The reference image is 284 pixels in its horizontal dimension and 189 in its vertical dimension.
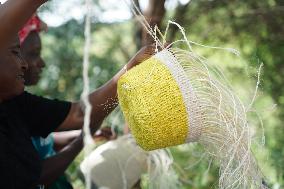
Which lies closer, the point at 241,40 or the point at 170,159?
the point at 170,159

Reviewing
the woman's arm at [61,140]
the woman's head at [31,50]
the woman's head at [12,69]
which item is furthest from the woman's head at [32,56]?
the woman's head at [12,69]

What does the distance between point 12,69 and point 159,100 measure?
391 mm

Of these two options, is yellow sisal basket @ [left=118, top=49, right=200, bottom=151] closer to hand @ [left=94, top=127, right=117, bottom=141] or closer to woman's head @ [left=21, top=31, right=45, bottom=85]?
woman's head @ [left=21, top=31, right=45, bottom=85]

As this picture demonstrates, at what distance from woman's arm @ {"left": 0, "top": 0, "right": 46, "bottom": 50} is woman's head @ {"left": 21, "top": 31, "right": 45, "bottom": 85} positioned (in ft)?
3.06

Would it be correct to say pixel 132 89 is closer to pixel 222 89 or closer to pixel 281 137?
pixel 222 89

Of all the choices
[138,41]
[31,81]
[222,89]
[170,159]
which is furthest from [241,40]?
[222,89]

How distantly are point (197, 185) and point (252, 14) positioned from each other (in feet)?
3.87

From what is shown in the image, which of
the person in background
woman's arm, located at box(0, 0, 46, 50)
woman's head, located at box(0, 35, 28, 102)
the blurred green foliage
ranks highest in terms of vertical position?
woman's arm, located at box(0, 0, 46, 50)

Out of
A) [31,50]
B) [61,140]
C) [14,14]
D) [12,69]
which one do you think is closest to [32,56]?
[31,50]

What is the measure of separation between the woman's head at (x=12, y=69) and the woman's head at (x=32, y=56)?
0.64 meters

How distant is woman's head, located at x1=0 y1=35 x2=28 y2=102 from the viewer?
4.34ft

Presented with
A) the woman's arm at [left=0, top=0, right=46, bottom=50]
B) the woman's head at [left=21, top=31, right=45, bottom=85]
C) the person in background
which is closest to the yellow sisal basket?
the woman's arm at [left=0, top=0, right=46, bottom=50]

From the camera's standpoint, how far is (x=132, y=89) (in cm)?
118

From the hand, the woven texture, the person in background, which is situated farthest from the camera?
the hand
